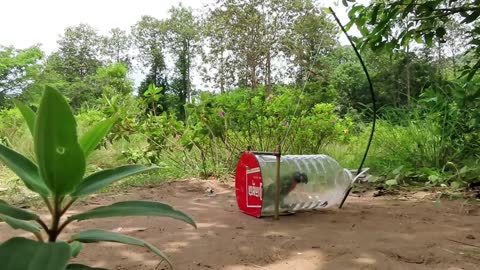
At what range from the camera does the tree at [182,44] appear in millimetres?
23125

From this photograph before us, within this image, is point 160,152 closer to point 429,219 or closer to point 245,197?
point 245,197

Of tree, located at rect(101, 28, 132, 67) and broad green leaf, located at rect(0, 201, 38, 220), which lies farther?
tree, located at rect(101, 28, 132, 67)

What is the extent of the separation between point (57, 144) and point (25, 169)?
0.19m

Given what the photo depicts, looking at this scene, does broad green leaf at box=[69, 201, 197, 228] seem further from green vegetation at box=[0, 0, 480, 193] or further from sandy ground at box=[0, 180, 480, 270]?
sandy ground at box=[0, 180, 480, 270]

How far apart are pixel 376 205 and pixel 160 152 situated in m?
2.63

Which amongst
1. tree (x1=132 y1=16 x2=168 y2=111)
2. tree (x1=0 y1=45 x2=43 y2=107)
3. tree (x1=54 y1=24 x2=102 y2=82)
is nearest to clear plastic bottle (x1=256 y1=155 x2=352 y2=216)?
tree (x1=0 y1=45 x2=43 y2=107)

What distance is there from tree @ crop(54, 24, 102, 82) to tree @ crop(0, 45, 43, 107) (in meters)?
7.22

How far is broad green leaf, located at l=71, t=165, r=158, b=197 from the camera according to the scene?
864 millimetres

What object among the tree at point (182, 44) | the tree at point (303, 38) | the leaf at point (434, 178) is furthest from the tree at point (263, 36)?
the leaf at point (434, 178)

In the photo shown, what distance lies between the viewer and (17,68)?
63.3ft

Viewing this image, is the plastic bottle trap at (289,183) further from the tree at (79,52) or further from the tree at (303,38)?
the tree at (79,52)

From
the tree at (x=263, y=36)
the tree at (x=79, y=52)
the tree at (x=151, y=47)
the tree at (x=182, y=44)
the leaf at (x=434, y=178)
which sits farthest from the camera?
the tree at (x=79, y=52)

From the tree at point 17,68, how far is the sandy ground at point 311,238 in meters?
19.0

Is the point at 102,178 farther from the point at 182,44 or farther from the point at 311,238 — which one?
the point at 182,44
